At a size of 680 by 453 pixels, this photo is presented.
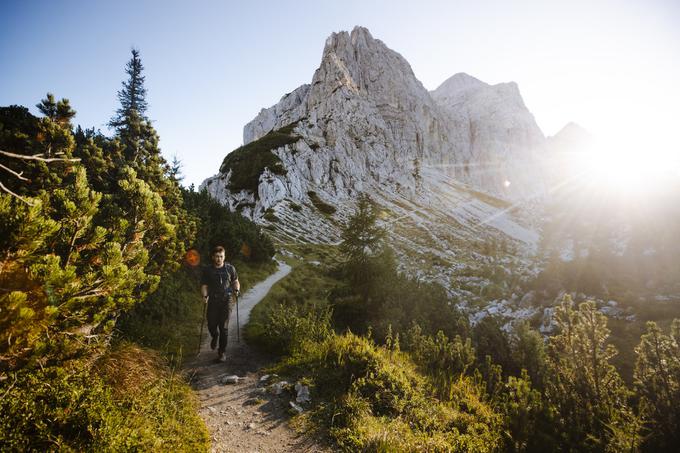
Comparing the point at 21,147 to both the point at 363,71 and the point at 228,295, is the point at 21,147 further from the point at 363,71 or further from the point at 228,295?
the point at 363,71

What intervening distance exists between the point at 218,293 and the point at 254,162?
57.0m

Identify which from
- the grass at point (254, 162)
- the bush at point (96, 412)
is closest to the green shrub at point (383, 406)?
the bush at point (96, 412)

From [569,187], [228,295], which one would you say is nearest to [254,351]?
[228,295]

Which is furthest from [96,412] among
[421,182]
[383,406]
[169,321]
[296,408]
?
[421,182]

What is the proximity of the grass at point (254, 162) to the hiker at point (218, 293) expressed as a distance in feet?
158

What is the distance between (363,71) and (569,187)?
10586 cm

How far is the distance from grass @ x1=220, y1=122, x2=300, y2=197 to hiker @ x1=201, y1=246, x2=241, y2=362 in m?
48.2

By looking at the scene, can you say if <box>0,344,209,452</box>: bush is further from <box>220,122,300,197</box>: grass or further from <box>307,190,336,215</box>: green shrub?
<box>220,122,300,197</box>: grass

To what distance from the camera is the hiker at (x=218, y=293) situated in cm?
702

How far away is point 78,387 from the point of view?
3738 millimetres

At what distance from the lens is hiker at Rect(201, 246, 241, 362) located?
702cm

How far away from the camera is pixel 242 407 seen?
208 inches

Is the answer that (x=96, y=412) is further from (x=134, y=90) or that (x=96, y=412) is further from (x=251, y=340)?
(x=134, y=90)

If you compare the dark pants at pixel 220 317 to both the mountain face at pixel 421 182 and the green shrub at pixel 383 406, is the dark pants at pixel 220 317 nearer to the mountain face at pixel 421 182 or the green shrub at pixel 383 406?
the green shrub at pixel 383 406
